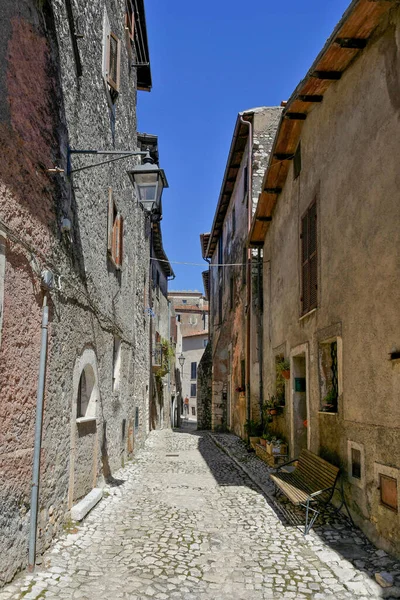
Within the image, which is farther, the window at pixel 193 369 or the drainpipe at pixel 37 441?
the window at pixel 193 369

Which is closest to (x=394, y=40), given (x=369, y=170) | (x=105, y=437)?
(x=369, y=170)

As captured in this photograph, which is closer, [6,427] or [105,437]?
[6,427]

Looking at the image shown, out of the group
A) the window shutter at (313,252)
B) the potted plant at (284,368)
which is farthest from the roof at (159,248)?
the window shutter at (313,252)

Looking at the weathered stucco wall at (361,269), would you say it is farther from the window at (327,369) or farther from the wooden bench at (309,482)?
the wooden bench at (309,482)

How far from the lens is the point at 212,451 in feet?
43.4

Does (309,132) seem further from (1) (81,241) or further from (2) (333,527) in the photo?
(2) (333,527)

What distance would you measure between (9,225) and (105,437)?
201 inches

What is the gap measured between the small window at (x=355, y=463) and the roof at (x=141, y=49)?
9.75 m

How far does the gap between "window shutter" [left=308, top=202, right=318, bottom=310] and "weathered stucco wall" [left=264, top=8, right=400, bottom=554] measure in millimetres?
216

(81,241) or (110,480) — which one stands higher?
(81,241)

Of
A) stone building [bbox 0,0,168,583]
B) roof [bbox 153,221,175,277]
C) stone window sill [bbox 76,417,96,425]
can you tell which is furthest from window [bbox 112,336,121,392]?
roof [bbox 153,221,175,277]

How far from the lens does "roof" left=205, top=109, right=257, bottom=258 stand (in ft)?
49.0

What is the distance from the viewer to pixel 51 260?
17.1 ft

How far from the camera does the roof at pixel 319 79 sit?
5.36 meters
